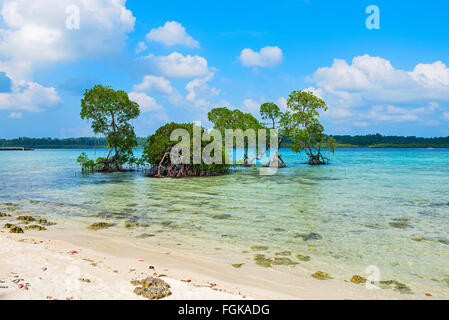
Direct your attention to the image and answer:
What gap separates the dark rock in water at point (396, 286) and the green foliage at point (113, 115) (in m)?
33.9

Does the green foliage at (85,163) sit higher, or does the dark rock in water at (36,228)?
the green foliage at (85,163)

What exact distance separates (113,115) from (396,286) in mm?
35200

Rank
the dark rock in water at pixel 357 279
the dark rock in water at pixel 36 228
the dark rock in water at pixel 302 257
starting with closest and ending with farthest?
the dark rock in water at pixel 357 279
the dark rock in water at pixel 302 257
the dark rock in water at pixel 36 228

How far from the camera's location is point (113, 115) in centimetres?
3528

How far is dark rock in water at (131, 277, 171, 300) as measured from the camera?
499 cm

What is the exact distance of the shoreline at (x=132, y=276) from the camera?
5156mm

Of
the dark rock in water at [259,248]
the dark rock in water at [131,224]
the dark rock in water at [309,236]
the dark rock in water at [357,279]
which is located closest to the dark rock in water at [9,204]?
the dark rock in water at [131,224]

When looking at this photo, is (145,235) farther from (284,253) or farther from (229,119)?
(229,119)

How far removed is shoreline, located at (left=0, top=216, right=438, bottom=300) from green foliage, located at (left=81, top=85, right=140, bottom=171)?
28222mm

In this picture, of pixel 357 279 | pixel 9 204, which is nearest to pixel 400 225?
pixel 357 279

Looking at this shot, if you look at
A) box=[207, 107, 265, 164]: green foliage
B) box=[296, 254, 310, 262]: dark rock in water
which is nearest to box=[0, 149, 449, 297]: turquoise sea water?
box=[296, 254, 310, 262]: dark rock in water

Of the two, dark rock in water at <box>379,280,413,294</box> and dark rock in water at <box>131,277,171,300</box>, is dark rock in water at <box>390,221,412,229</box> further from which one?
dark rock in water at <box>131,277,171,300</box>

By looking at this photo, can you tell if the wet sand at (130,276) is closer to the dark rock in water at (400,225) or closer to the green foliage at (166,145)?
the dark rock in water at (400,225)
